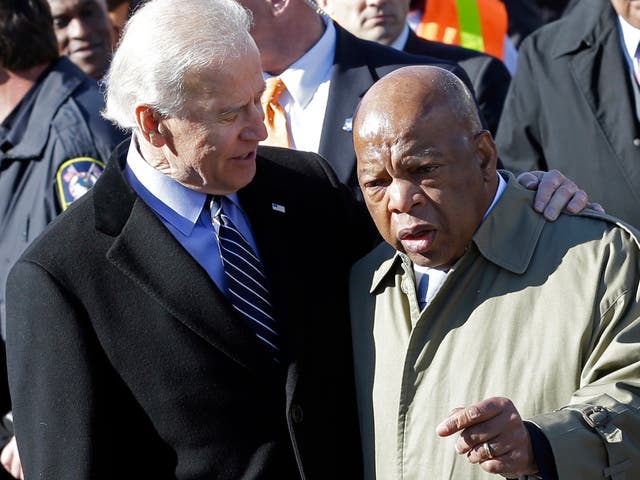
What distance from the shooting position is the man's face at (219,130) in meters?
3.39

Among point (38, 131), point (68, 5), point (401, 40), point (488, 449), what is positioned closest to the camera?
point (488, 449)

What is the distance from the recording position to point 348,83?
4551mm

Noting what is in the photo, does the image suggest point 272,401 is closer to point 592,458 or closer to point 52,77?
point 592,458

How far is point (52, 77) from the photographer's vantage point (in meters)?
4.89

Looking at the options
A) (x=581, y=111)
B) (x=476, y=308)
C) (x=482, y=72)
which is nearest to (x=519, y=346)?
(x=476, y=308)

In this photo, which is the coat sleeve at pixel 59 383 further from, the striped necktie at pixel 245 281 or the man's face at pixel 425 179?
the man's face at pixel 425 179

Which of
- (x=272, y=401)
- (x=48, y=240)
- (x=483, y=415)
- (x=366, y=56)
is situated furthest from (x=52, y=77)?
(x=483, y=415)

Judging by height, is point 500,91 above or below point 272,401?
below

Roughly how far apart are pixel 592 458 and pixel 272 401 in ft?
2.95

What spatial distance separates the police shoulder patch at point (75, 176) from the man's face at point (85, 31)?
173cm

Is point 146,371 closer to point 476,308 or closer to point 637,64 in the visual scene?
point 476,308

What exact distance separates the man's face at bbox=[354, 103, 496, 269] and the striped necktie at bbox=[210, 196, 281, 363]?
1.46 feet

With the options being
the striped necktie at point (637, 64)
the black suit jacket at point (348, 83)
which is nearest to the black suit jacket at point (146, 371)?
the black suit jacket at point (348, 83)

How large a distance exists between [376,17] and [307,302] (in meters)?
2.69
